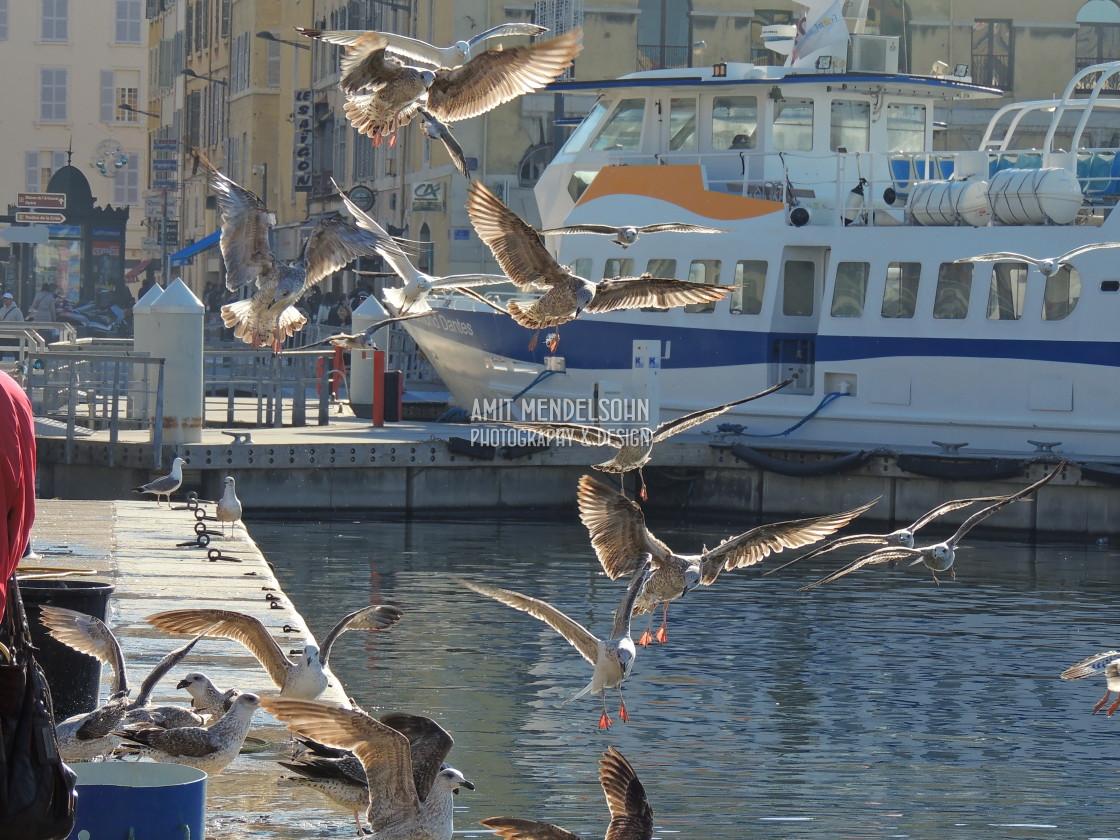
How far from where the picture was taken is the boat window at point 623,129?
2609cm

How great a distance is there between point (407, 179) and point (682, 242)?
62.4ft

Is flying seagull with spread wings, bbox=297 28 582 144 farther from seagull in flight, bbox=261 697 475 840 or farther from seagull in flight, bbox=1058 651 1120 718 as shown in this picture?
seagull in flight, bbox=1058 651 1120 718

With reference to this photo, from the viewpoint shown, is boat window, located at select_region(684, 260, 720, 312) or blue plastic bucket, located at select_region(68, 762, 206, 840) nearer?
blue plastic bucket, located at select_region(68, 762, 206, 840)

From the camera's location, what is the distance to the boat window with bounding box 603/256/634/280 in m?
25.3

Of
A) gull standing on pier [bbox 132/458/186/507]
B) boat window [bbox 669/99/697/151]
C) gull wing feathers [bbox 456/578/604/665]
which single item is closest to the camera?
gull wing feathers [bbox 456/578/604/665]

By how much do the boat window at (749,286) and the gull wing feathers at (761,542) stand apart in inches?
602

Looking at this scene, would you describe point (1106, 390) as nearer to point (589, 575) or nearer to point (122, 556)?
point (589, 575)

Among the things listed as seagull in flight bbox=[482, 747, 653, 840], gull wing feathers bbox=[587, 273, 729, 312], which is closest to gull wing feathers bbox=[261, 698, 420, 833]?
seagull in flight bbox=[482, 747, 653, 840]

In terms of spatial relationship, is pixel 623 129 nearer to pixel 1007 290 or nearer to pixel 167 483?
pixel 1007 290

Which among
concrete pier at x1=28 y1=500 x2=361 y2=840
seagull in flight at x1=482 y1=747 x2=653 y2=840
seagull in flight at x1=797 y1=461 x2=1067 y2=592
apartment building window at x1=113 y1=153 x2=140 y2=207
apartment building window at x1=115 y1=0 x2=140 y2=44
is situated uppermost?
apartment building window at x1=115 y1=0 x2=140 y2=44

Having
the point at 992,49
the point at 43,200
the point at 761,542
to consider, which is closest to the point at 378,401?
the point at 761,542

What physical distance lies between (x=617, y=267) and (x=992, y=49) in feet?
61.7

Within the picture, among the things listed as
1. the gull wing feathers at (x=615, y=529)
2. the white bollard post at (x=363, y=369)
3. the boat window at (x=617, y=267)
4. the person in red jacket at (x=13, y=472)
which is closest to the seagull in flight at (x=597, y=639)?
the gull wing feathers at (x=615, y=529)

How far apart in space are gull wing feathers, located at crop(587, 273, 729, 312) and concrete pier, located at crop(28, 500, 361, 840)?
2346 millimetres
